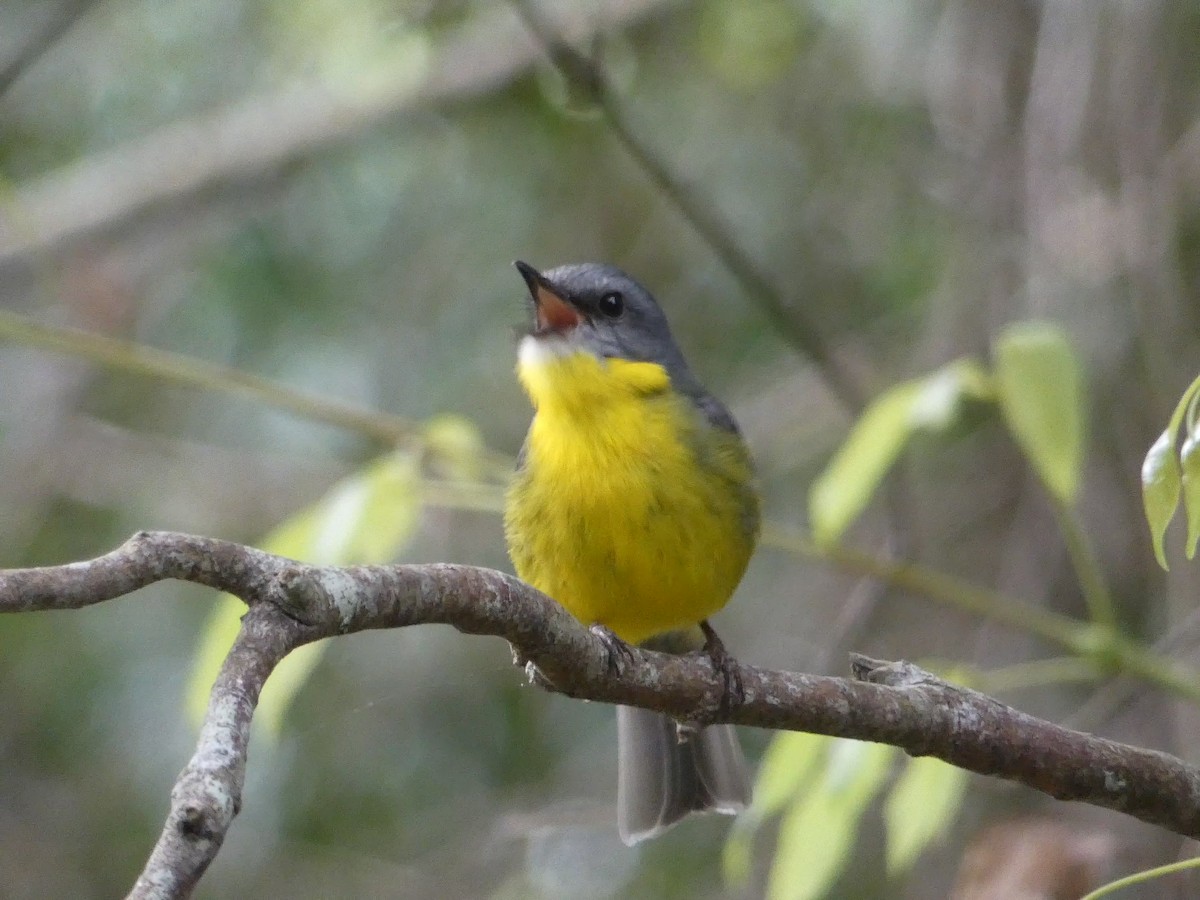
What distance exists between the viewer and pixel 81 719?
6465 mm

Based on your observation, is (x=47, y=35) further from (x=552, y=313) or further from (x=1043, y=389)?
(x=1043, y=389)

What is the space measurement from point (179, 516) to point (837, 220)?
2.99m

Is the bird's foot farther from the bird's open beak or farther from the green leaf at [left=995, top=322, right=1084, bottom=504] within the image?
the bird's open beak

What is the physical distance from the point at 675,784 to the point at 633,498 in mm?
866

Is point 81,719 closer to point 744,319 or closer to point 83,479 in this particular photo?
point 83,479

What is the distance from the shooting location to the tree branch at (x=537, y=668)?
1.45m

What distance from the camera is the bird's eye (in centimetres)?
393

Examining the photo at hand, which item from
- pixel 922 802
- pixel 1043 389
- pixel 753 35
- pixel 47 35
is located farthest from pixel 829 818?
pixel 753 35

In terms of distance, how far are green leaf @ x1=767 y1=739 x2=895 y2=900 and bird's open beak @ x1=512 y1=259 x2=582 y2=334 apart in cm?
130

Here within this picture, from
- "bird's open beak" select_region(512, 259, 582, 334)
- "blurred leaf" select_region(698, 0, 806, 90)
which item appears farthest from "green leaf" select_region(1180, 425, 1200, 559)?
"blurred leaf" select_region(698, 0, 806, 90)

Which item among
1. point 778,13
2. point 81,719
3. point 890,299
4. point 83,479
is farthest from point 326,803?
point 778,13

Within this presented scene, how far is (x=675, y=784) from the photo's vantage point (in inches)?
152

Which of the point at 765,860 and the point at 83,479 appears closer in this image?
the point at 765,860

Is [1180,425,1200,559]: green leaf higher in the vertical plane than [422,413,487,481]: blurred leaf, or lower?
lower
